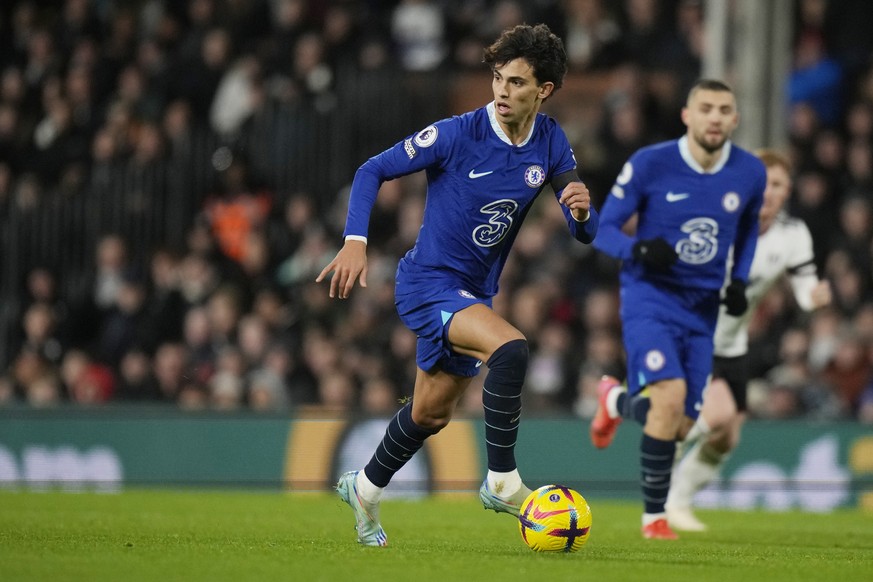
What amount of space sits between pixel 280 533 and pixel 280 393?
5.95 metres

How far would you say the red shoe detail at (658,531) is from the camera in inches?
335

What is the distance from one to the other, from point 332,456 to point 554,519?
600 cm

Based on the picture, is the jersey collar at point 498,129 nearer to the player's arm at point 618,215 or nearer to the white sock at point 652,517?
the player's arm at point 618,215

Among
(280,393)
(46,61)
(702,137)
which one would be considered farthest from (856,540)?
(46,61)

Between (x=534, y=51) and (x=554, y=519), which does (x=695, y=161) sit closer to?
(x=534, y=51)

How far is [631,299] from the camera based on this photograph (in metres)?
8.86

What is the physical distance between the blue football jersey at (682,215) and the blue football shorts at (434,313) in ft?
6.13

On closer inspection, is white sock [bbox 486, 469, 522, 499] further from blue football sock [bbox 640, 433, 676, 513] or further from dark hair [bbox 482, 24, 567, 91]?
dark hair [bbox 482, 24, 567, 91]

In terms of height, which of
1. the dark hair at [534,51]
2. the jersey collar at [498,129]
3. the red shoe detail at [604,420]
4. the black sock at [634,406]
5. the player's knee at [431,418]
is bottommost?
the red shoe detail at [604,420]

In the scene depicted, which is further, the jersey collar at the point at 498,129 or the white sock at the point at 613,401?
the white sock at the point at 613,401

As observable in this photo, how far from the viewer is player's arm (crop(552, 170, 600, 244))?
689cm

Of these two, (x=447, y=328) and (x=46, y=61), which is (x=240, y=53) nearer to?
(x=46, y=61)

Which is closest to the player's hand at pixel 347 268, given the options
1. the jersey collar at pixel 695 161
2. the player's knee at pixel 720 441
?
the jersey collar at pixel 695 161

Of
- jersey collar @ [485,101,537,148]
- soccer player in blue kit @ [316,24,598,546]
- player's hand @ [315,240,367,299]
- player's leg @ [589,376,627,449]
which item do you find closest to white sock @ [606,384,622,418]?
player's leg @ [589,376,627,449]
